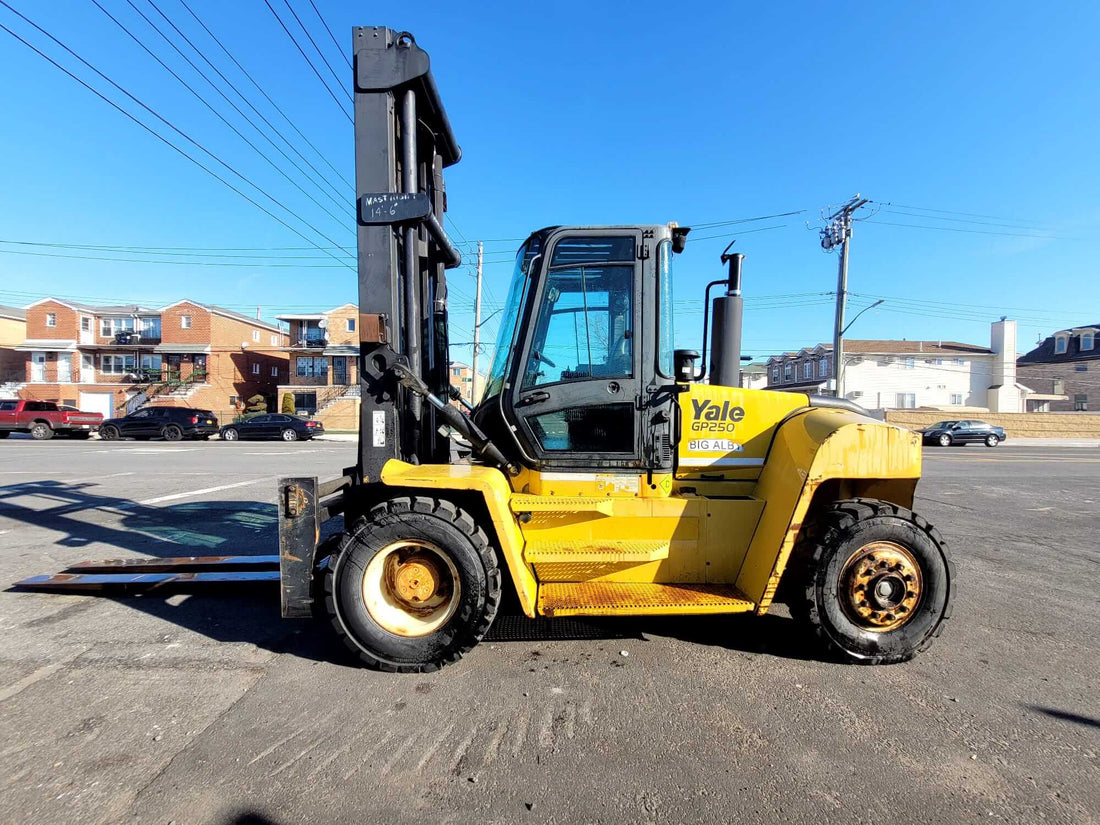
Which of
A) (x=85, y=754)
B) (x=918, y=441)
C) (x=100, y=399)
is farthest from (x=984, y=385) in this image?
(x=100, y=399)

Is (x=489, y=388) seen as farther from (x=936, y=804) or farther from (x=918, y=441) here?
(x=936, y=804)

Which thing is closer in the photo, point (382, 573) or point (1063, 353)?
point (382, 573)

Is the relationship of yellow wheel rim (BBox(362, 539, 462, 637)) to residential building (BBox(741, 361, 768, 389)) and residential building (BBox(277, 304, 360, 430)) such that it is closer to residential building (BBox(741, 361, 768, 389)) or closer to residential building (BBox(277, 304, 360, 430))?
residential building (BBox(741, 361, 768, 389))

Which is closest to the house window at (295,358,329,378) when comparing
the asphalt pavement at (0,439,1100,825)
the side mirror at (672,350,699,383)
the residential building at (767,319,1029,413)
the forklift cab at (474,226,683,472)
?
the residential building at (767,319,1029,413)

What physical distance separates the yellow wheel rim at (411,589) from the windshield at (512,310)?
4.02 feet

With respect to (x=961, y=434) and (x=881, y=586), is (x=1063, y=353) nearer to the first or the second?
(x=961, y=434)

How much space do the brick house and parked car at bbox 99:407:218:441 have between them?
14.3m

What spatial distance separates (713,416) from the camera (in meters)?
3.62

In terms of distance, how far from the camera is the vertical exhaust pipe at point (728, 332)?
12.0 ft

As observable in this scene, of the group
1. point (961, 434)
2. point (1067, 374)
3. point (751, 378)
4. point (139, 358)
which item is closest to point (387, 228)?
point (751, 378)

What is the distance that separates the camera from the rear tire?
2491 centimetres

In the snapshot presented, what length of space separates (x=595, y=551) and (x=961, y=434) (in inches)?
1330

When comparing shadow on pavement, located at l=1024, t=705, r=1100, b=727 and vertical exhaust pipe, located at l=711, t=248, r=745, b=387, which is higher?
vertical exhaust pipe, located at l=711, t=248, r=745, b=387

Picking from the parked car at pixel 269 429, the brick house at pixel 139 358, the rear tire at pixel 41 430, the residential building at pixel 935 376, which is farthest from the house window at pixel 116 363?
the residential building at pixel 935 376
